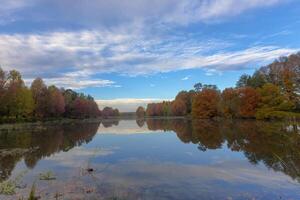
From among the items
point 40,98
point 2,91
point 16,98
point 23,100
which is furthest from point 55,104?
point 2,91

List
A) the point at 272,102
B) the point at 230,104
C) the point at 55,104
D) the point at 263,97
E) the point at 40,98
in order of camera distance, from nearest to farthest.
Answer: the point at 272,102, the point at 263,97, the point at 40,98, the point at 230,104, the point at 55,104

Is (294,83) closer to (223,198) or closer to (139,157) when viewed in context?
(139,157)

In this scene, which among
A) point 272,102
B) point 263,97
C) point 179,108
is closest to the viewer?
point 272,102

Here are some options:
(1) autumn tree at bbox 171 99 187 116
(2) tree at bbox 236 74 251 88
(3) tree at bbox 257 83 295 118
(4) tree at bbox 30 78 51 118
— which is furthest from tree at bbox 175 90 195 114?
(3) tree at bbox 257 83 295 118

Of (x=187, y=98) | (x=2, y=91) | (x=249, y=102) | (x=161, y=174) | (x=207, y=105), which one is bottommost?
(x=161, y=174)

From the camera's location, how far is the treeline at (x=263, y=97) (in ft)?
184

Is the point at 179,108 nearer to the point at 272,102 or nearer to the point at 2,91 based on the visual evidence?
the point at 272,102

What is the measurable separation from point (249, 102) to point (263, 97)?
6663 mm

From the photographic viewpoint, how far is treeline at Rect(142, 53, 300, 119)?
56159mm

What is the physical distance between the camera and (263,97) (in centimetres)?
5962

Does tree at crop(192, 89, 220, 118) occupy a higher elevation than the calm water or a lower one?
higher

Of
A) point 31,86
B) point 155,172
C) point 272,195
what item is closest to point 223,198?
point 272,195

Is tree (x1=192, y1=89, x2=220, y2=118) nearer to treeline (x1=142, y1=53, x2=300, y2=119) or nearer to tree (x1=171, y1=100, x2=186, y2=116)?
treeline (x1=142, y1=53, x2=300, y2=119)

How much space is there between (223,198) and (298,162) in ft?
23.6
